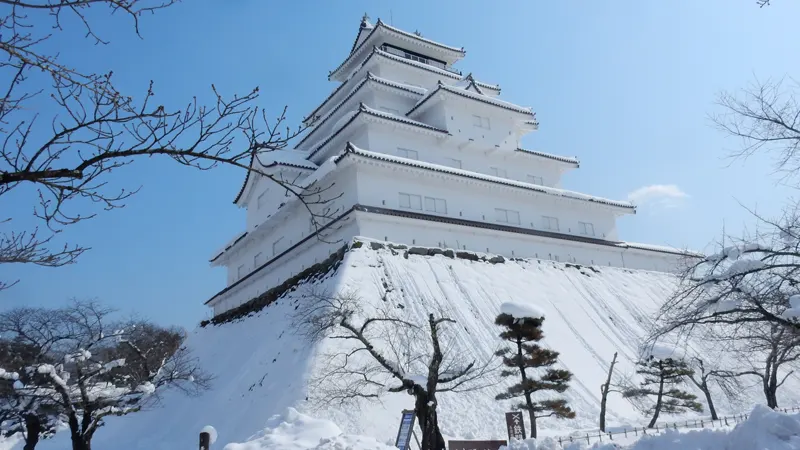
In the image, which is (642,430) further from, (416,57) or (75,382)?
(416,57)

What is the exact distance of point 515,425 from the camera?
12156 millimetres

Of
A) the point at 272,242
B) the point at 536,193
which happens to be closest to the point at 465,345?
the point at 536,193

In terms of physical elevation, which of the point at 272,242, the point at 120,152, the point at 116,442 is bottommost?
the point at 116,442

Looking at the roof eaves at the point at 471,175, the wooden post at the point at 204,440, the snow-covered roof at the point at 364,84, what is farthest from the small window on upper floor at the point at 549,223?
the wooden post at the point at 204,440

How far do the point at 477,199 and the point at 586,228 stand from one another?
8159mm

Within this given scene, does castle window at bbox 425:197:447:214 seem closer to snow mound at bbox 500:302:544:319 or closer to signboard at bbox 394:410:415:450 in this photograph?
snow mound at bbox 500:302:544:319

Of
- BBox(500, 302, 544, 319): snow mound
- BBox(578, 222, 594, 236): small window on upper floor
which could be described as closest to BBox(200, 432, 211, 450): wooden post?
BBox(500, 302, 544, 319): snow mound

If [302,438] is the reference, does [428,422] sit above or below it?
above

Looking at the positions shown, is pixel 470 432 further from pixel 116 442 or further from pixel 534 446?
pixel 116 442

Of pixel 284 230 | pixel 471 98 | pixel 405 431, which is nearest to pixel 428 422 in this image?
pixel 405 431

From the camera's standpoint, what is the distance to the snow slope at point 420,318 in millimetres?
14344

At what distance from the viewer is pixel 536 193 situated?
1093 inches

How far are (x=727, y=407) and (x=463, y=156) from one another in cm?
1738

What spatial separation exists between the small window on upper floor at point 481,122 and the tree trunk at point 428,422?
2133 cm
